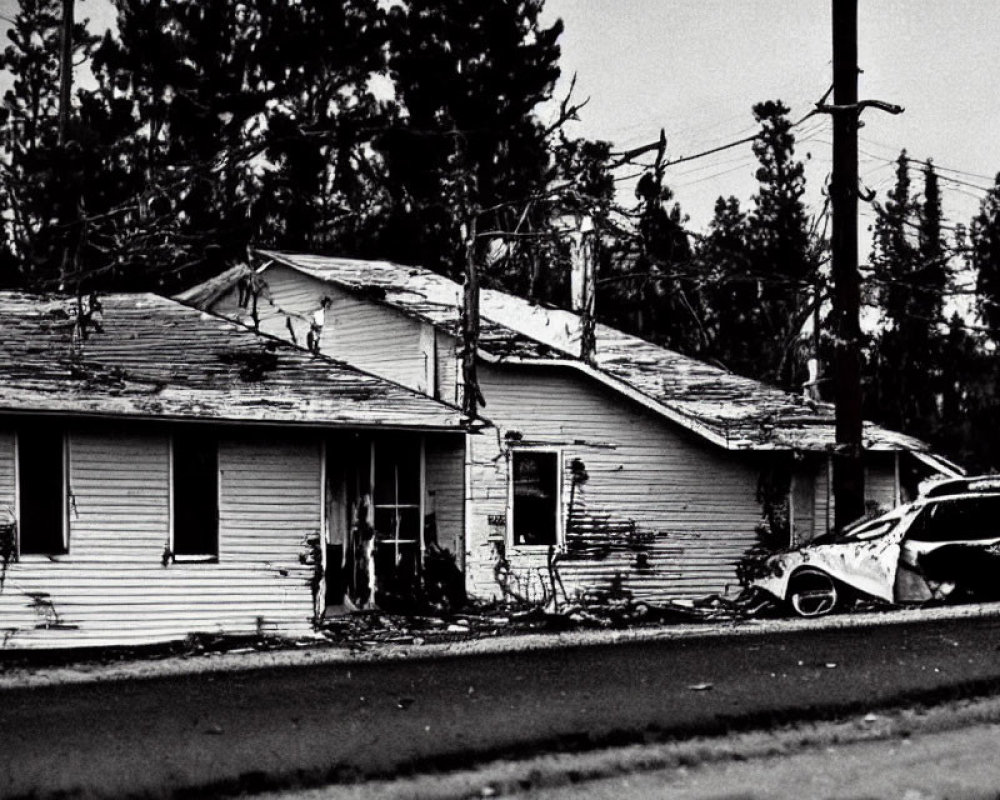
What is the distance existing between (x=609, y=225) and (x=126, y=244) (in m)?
6.35

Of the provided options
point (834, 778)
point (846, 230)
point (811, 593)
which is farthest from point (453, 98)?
point (834, 778)

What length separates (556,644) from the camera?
14.4 meters

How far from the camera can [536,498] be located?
2172 cm

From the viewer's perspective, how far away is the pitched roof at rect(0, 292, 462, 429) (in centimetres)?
1658

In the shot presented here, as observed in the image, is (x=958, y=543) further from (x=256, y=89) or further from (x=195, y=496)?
(x=256, y=89)

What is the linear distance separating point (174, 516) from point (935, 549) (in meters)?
8.34

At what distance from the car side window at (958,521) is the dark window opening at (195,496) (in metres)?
7.68

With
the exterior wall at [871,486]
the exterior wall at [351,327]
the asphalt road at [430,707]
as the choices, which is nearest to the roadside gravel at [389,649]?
the asphalt road at [430,707]

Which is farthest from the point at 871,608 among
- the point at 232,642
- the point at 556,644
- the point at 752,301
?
the point at 752,301

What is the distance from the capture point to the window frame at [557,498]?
70.0ft

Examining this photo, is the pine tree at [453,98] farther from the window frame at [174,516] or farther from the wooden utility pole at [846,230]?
the window frame at [174,516]

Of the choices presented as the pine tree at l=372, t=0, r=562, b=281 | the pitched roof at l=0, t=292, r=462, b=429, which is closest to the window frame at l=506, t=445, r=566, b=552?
the pitched roof at l=0, t=292, r=462, b=429

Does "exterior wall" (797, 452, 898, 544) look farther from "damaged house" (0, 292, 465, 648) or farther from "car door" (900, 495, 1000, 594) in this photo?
"damaged house" (0, 292, 465, 648)

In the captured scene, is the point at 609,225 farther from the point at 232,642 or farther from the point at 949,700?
the point at 949,700
